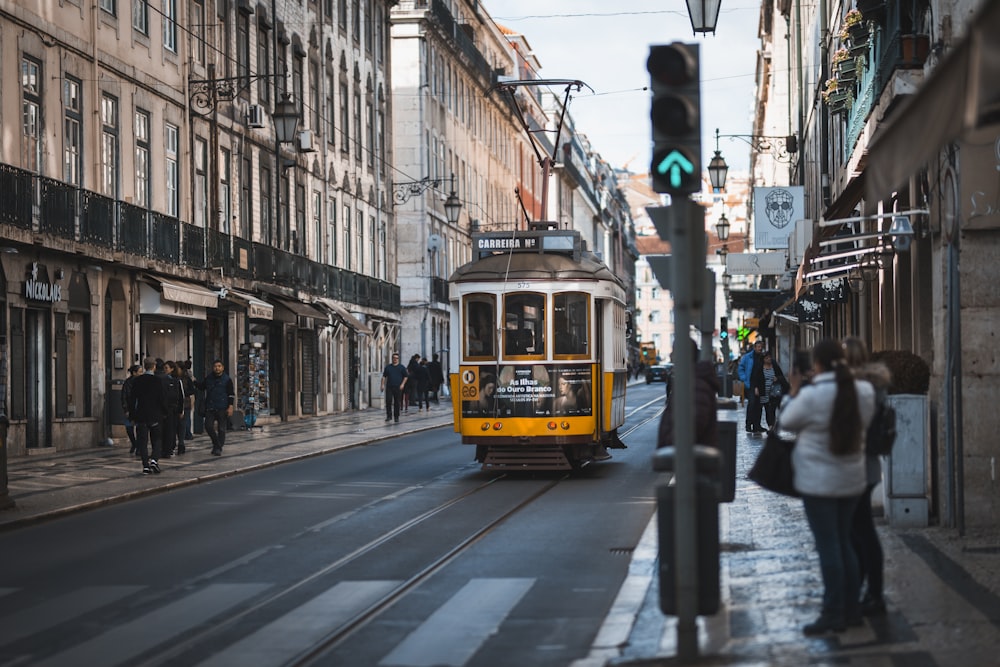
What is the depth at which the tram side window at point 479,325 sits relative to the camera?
873 inches

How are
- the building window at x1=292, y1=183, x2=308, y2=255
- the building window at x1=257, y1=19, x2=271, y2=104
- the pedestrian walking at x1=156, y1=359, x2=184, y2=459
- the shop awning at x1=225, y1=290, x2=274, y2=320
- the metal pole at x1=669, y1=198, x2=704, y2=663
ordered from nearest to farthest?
the metal pole at x1=669, y1=198, x2=704, y2=663 → the pedestrian walking at x1=156, y1=359, x2=184, y2=459 → the shop awning at x1=225, y1=290, x2=274, y2=320 → the building window at x1=257, y1=19, x2=271, y2=104 → the building window at x1=292, y1=183, x2=308, y2=255

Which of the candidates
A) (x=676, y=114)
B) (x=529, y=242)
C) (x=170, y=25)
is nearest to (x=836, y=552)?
(x=676, y=114)

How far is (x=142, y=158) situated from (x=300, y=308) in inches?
393

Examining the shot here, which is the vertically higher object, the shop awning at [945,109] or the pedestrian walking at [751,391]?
the shop awning at [945,109]

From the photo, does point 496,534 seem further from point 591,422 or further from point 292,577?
point 591,422

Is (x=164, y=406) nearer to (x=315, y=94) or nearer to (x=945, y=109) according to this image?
(x=945, y=109)

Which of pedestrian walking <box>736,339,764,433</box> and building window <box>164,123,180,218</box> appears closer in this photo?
pedestrian walking <box>736,339,764,433</box>

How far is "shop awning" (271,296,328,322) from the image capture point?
42281mm

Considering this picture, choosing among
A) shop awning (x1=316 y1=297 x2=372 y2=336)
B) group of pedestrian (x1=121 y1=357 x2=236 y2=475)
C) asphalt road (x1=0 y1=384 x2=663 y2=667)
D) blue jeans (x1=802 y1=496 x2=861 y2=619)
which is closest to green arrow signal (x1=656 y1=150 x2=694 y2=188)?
blue jeans (x1=802 y1=496 x2=861 y2=619)

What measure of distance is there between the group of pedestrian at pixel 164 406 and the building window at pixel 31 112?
4056 mm

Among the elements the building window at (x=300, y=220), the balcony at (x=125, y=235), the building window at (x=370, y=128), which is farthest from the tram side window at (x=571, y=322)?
the building window at (x=370, y=128)

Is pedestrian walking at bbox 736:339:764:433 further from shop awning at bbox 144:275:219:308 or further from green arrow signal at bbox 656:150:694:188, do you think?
green arrow signal at bbox 656:150:694:188

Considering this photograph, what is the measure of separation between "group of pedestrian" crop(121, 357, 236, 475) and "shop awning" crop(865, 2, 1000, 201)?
53.2 feet

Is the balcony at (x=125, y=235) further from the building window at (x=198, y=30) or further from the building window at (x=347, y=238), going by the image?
the building window at (x=347, y=238)
